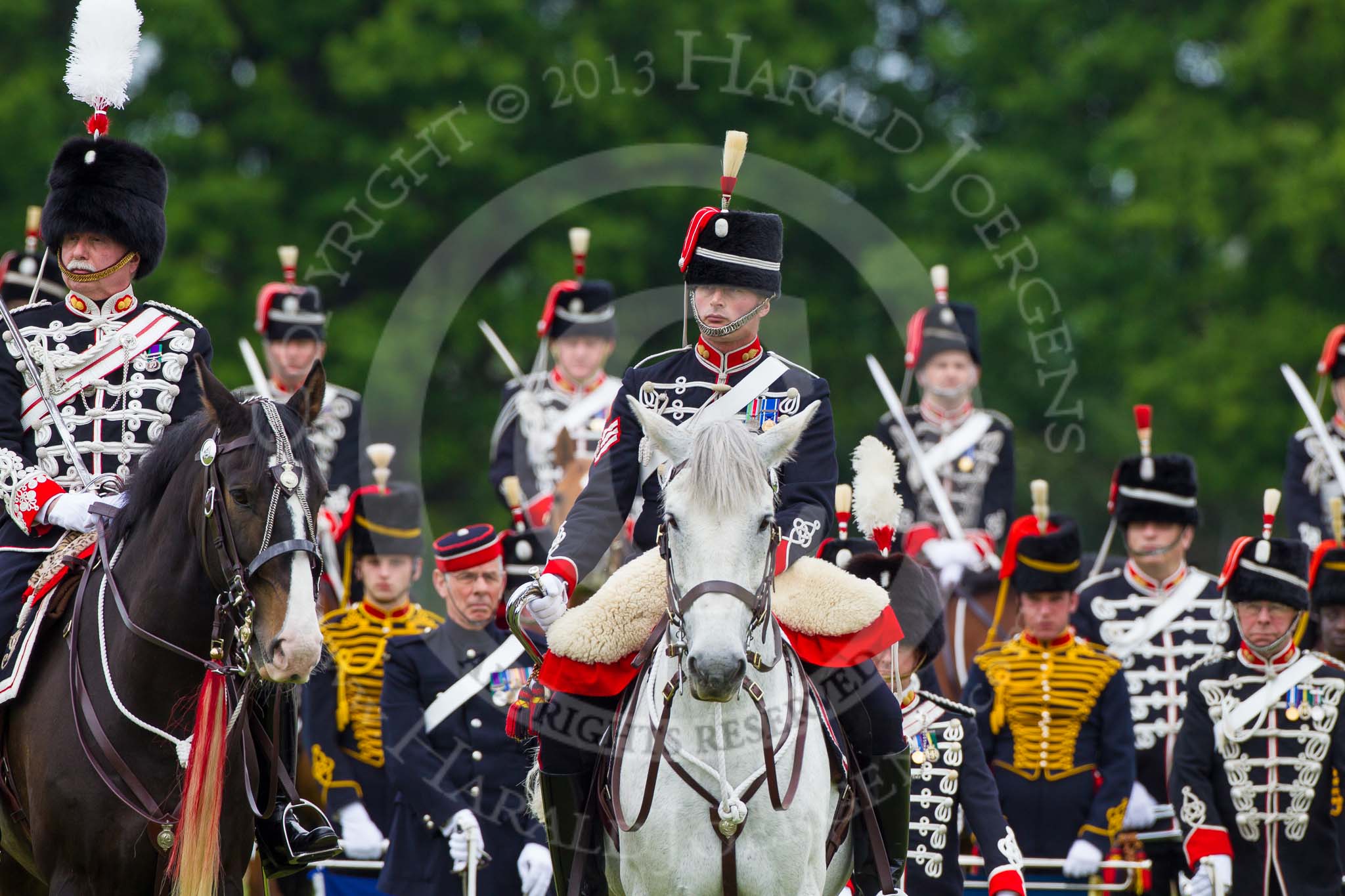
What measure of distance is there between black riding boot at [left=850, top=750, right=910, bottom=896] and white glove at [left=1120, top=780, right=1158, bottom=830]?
3.90m

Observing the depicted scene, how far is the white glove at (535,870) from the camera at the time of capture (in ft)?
27.6

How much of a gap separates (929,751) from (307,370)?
5.24 m

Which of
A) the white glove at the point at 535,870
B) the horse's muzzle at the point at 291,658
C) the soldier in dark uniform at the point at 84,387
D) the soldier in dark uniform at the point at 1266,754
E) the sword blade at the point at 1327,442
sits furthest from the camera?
the sword blade at the point at 1327,442

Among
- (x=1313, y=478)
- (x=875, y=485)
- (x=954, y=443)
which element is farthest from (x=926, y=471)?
(x=875, y=485)

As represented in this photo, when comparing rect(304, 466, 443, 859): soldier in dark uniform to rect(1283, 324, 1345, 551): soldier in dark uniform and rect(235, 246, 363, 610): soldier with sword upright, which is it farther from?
rect(1283, 324, 1345, 551): soldier in dark uniform

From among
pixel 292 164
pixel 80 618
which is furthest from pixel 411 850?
pixel 292 164

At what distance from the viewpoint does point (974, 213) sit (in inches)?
792

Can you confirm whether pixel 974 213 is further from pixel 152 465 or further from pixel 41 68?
pixel 152 465

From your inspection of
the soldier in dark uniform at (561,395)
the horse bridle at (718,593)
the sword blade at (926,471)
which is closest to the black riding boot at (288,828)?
the horse bridle at (718,593)

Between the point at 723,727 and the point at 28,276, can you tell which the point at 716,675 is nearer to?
the point at 723,727

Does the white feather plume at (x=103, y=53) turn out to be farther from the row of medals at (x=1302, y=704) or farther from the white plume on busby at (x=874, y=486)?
the row of medals at (x=1302, y=704)

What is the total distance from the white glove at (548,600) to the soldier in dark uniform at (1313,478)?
685 centimetres

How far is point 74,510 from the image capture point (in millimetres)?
6414

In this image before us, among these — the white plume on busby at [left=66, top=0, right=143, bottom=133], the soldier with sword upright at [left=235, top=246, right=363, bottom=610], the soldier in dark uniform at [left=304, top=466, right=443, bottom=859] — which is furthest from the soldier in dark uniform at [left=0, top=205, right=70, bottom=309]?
the white plume on busby at [left=66, top=0, right=143, bottom=133]
